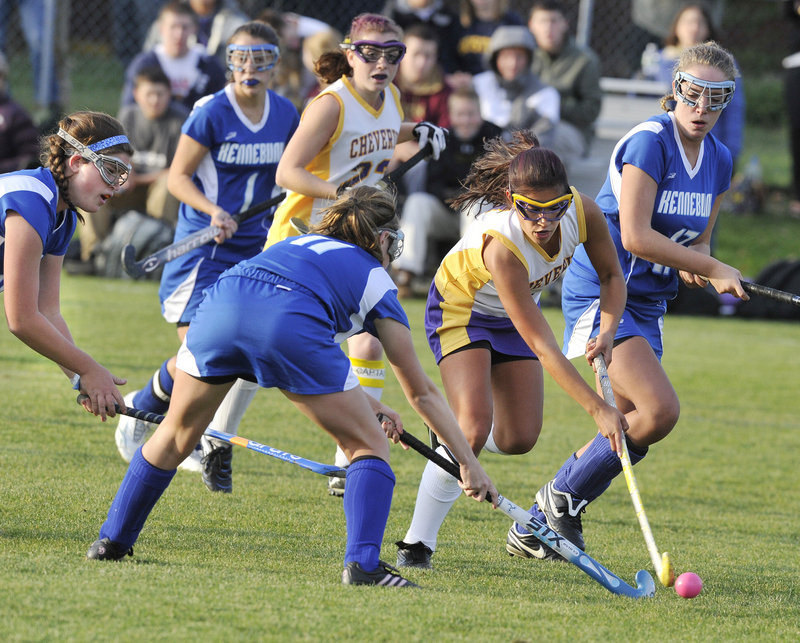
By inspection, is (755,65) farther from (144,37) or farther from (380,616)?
(380,616)

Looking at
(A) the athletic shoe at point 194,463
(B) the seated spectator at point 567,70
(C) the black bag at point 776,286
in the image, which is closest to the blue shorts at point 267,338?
(A) the athletic shoe at point 194,463

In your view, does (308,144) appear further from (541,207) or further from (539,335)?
(539,335)

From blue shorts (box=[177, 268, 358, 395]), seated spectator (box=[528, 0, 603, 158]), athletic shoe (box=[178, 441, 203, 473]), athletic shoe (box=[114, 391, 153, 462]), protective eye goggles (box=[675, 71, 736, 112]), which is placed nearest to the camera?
blue shorts (box=[177, 268, 358, 395])

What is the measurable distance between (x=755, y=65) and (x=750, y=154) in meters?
2.47

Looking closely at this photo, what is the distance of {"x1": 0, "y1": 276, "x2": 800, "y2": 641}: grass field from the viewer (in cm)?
286

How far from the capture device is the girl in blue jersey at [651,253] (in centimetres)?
399

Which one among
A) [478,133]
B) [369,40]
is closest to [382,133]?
[369,40]

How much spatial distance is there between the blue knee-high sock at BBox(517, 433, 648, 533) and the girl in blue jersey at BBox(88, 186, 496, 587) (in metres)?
0.84

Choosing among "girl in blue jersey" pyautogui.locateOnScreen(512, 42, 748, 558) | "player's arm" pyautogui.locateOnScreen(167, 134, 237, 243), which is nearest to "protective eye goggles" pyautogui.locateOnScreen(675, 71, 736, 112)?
"girl in blue jersey" pyautogui.locateOnScreen(512, 42, 748, 558)

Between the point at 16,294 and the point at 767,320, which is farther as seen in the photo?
the point at 767,320

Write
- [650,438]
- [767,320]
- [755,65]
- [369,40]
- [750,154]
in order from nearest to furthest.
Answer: [650,438] < [369,40] < [767,320] < [750,154] < [755,65]

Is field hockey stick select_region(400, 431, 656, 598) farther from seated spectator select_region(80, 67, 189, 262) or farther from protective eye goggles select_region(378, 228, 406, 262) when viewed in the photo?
seated spectator select_region(80, 67, 189, 262)

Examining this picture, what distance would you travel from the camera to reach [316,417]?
3252mm

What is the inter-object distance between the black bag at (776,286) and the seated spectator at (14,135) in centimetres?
633
